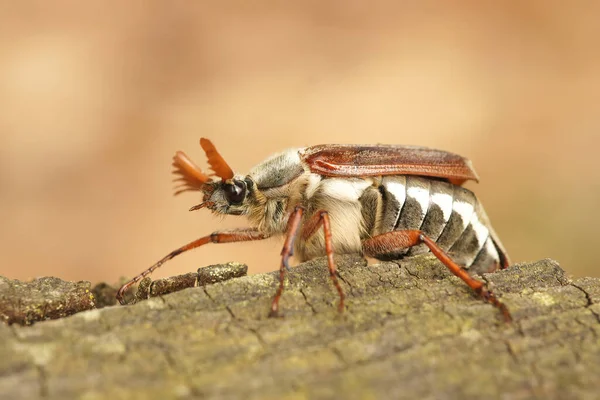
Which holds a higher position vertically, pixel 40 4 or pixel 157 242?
pixel 40 4

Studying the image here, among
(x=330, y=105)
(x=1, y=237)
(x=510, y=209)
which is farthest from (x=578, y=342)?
(x=330, y=105)

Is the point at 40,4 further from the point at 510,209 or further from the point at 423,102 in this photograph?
the point at 510,209

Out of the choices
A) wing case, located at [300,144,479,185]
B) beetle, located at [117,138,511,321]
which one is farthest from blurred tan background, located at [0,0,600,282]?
wing case, located at [300,144,479,185]

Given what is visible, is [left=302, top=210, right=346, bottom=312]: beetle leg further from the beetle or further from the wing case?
the wing case

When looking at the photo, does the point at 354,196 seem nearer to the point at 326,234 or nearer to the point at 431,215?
the point at 431,215

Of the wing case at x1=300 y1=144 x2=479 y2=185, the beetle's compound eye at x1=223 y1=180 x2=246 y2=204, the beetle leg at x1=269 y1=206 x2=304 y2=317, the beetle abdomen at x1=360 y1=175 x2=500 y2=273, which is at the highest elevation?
the wing case at x1=300 y1=144 x2=479 y2=185

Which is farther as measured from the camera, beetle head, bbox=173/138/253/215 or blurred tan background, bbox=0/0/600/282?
blurred tan background, bbox=0/0/600/282

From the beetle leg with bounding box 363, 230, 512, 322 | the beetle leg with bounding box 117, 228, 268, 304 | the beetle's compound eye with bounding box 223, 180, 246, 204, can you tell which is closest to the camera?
the beetle leg with bounding box 363, 230, 512, 322
